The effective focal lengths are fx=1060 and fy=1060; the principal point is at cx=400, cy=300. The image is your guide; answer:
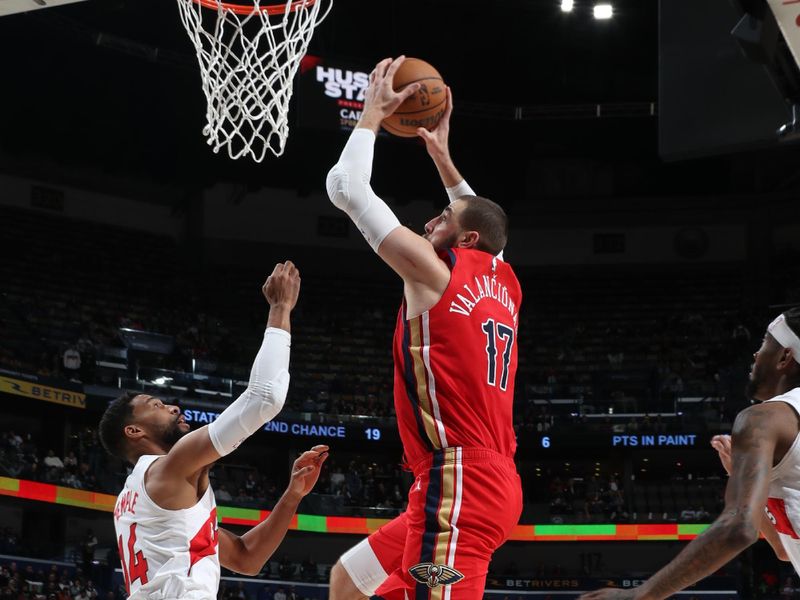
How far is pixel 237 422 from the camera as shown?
3666 mm

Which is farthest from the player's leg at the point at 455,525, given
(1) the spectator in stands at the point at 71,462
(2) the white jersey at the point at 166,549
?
(1) the spectator in stands at the point at 71,462

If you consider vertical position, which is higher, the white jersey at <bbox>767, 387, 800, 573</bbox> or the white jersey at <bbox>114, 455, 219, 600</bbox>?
the white jersey at <bbox>767, 387, 800, 573</bbox>

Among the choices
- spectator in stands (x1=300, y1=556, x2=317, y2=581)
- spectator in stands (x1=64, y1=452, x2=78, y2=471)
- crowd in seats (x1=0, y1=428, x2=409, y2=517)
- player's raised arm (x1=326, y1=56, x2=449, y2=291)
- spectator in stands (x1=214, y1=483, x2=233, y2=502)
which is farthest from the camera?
spectator in stands (x1=214, y1=483, x2=233, y2=502)

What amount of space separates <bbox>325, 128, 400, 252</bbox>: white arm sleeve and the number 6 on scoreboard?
1.62 feet

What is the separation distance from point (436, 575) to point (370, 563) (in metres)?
0.61

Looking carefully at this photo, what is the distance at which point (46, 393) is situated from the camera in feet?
59.1

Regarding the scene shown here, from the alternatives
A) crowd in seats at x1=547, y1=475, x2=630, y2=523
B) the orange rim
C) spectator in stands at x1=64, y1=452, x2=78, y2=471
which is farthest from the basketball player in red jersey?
crowd in seats at x1=547, y1=475, x2=630, y2=523

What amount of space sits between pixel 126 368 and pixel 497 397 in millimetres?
16624

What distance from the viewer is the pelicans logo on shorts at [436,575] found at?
337cm

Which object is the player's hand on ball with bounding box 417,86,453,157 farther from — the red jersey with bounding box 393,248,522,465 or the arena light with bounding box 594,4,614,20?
the arena light with bounding box 594,4,614,20

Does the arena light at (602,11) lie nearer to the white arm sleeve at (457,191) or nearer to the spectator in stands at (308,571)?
the spectator in stands at (308,571)

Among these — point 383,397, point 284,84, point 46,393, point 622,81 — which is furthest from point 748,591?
point 284,84

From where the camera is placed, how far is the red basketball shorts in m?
3.39

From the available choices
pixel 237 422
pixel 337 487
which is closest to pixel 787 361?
pixel 237 422
